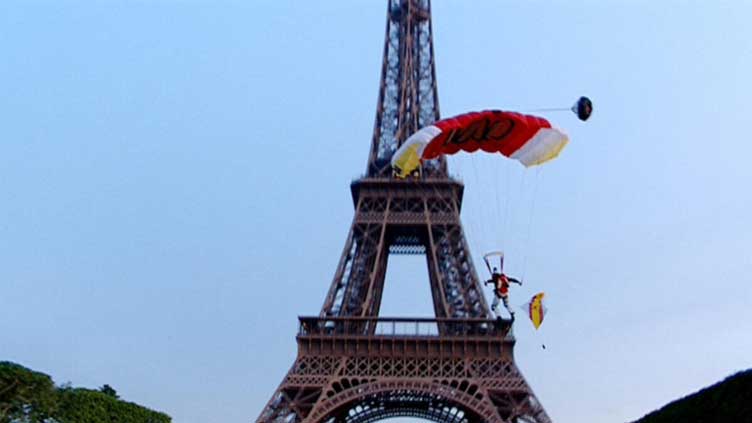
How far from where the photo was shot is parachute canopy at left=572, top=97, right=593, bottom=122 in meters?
20.9

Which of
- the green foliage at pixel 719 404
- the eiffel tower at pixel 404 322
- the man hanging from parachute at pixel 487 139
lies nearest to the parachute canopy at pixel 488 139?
the man hanging from parachute at pixel 487 139

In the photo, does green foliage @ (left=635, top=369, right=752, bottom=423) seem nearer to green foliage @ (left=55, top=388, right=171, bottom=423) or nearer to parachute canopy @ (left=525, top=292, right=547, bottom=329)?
parachute canopy @ (left=525, top=292, right=547, bottom=329)

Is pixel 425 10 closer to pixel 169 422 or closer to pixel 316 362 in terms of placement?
pixel 316 362

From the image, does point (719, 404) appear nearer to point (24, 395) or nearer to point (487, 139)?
point (487, 139)

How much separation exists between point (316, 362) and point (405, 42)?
20976mm

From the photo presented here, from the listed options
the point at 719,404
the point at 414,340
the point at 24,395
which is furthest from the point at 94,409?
the point at 719,404

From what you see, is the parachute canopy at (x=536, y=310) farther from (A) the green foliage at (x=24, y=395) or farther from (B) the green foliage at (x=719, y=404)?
(A) the green foliage at (x=24, y=395)

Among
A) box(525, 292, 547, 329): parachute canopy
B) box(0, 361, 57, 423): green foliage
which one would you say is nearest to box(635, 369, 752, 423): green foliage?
box(525, 292, 547, 329): parachute canopy

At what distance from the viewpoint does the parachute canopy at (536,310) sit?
23362mm

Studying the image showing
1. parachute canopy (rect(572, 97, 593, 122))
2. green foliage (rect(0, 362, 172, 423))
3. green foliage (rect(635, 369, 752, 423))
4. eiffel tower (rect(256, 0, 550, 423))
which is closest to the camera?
green foliage (rect(635, 369, 752, 423))

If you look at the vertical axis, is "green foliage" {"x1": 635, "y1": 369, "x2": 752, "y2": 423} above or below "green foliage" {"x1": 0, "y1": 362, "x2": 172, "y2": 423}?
below

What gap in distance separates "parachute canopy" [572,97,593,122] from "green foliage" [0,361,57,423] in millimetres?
24312

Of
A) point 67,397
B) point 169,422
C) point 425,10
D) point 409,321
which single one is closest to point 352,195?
point 409,321

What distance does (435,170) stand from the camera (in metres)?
49.1
